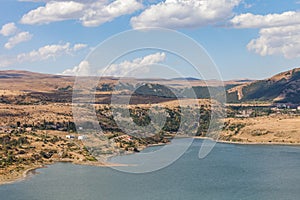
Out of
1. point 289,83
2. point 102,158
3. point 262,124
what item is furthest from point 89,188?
point 289,83

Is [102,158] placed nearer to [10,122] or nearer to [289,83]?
[10,122]

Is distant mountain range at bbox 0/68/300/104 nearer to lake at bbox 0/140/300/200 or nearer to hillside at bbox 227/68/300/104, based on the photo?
hillside at bbox 227/68/300/104

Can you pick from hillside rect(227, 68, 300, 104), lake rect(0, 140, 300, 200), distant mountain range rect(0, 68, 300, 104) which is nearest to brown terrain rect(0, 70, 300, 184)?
lake rect(0, 140, 300, 200)

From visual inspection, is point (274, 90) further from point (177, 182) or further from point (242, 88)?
point (177, 182)

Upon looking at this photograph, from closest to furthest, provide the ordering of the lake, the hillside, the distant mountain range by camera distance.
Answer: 1. the lake
2. the distant mountain range
3. the hillside

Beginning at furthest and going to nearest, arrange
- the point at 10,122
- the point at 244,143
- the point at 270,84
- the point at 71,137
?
the point at 270,84 < the point at 244,143 < the point at 10,122 < the point at 71,137

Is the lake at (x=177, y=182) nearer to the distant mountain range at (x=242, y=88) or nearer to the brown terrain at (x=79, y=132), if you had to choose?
the brown terrain at (x=79, y=132)

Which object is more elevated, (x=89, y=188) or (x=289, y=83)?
(x=289, y=83)

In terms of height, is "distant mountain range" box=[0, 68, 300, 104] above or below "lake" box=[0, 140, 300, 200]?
above
